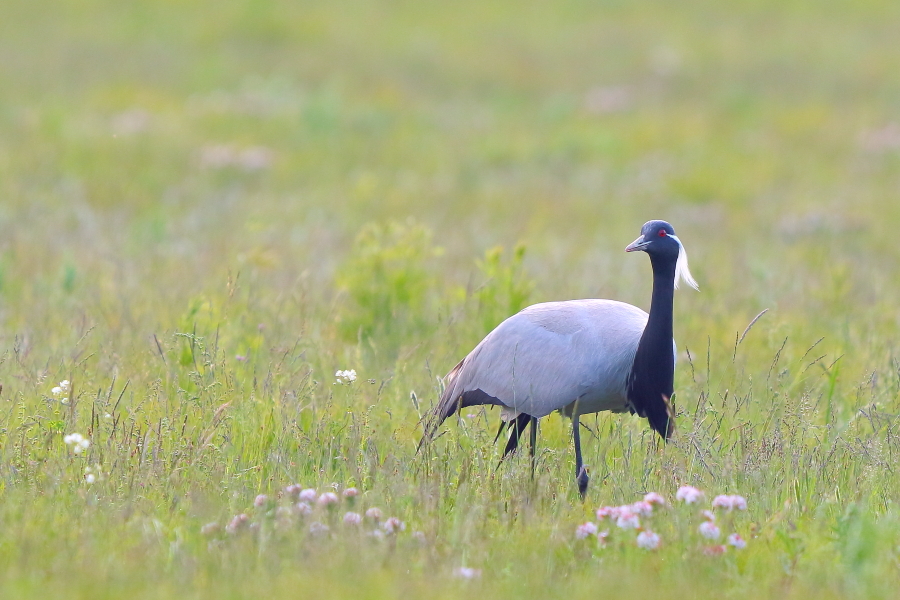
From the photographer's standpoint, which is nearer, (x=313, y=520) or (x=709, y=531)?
(x=709, y=531)

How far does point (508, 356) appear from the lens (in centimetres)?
508

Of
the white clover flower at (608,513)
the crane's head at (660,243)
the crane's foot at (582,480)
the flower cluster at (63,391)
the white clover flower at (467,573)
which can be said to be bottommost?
the crane's foot at (582,480)

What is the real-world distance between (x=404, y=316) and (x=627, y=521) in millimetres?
3602

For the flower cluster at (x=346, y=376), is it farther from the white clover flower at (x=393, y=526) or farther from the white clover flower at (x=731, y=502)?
the white clover flower at (x=731, y=502)

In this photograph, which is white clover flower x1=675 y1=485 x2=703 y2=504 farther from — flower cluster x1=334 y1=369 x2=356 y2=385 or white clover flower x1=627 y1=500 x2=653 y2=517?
flower cluster x1=334 y1=369 x2=356 y2=385

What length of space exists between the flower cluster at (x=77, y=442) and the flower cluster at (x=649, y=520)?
191 cm

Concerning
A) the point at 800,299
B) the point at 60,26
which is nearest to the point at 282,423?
the point at 800,299

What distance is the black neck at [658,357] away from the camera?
470 cm

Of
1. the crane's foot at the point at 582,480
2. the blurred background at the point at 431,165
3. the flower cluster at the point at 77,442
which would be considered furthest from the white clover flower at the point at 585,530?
the blurred background at the point at 431,165

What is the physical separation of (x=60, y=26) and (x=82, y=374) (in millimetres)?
20661

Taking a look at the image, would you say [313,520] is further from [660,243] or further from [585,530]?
[660,243]

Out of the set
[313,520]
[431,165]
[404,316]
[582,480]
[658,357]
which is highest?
[658,357]

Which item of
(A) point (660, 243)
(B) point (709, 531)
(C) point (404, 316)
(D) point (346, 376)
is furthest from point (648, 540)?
(C) point (404, 316)

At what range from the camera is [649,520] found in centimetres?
386
